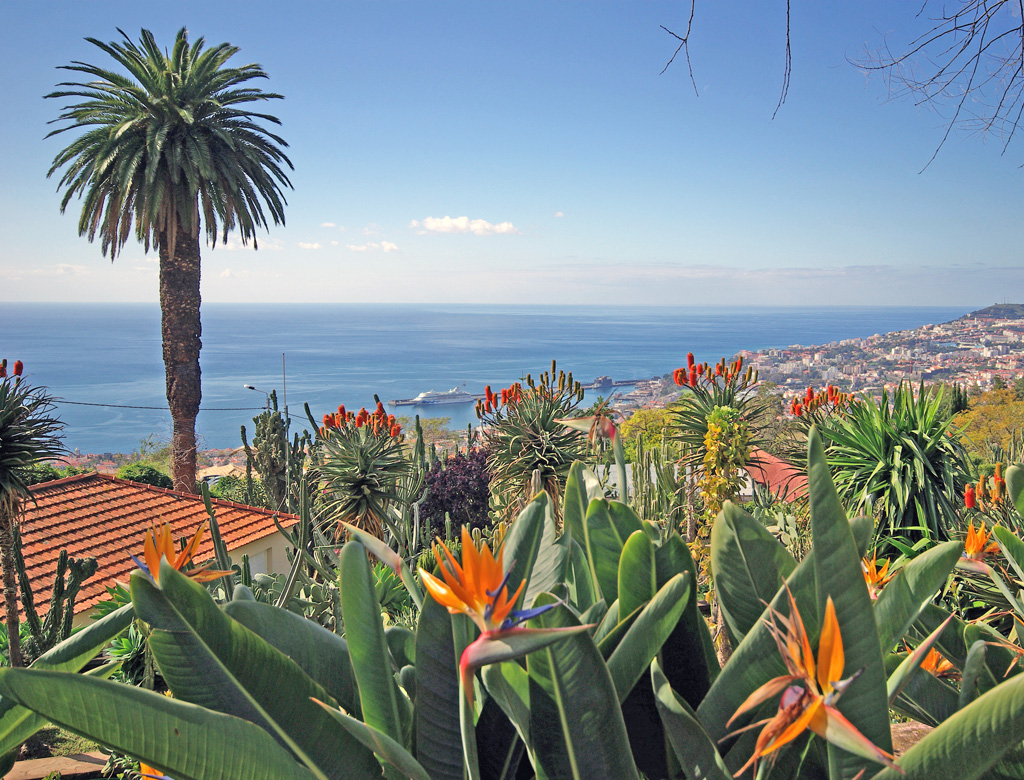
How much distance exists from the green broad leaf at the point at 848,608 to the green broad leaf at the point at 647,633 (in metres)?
0.18

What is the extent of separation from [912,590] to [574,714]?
1.67ft

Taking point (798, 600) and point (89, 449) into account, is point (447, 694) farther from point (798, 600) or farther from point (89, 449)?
point (89, 449)

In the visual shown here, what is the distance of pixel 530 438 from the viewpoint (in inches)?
278

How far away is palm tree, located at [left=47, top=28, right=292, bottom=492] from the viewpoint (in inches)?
572

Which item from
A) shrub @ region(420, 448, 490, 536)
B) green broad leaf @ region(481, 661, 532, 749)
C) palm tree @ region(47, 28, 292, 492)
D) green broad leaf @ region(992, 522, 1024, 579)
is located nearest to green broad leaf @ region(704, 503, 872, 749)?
green broad leaf @ region(481, 661, 532, 749)

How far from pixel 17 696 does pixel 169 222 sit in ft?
54.5

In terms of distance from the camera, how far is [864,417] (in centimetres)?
568

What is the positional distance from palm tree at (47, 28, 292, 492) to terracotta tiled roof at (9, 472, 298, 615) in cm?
391

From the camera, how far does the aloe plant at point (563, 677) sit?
0.67 meters

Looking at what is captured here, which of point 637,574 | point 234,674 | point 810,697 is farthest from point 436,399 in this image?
point 810,697

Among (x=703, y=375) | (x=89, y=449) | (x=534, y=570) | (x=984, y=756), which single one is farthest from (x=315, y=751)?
(x=89, y=449)

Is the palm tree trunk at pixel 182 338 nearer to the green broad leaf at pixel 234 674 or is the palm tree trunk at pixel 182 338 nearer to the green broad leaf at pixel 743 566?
the green broad leaf at pixel 234 674

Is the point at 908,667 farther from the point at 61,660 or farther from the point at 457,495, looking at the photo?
the point at 457,495

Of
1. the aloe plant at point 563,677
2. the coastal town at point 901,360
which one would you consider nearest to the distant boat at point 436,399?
the coastal town at point 901,360
